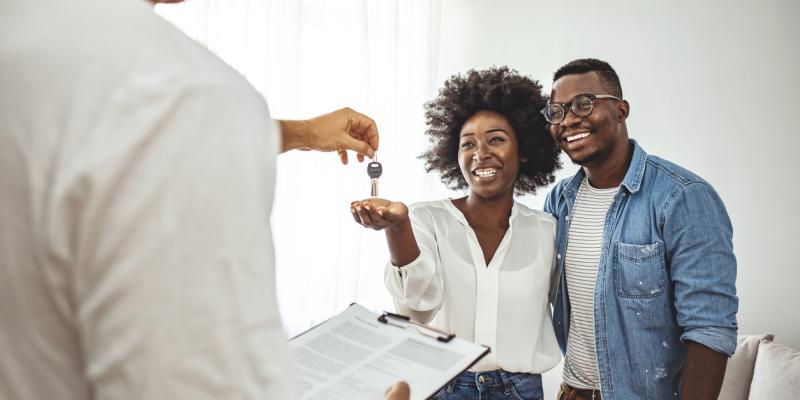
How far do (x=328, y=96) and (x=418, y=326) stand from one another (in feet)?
5.66

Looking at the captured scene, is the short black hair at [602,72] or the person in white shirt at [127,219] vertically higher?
the short black hair at [602,72]

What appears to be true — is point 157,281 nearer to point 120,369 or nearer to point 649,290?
point 120,369

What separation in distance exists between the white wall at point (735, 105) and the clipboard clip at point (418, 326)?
1776 millimetres

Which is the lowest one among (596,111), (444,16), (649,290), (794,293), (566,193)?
(794,293)

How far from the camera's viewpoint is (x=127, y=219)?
26cm

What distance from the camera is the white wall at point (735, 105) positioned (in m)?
2.02

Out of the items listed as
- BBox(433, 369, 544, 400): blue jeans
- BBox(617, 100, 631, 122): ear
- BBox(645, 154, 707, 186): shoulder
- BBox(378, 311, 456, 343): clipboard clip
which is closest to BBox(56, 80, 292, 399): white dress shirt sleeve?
BBox(378, 311, 456, 343): clipboard clip

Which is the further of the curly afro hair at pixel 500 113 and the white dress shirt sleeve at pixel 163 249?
the curly afro hair at pixel 500 113

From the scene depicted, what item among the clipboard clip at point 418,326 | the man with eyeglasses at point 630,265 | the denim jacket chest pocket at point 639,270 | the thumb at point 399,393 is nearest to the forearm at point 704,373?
the man with eyeglasses at point 630,265

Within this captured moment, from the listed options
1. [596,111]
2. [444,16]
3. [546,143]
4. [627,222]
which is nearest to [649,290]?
[627,222]

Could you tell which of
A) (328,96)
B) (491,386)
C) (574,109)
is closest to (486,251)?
(491,386)

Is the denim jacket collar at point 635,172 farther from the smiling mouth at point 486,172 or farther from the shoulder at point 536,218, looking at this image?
the smiling mouth at point 486,172

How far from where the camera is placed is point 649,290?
1333mm

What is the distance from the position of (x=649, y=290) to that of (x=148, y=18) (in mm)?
1341
